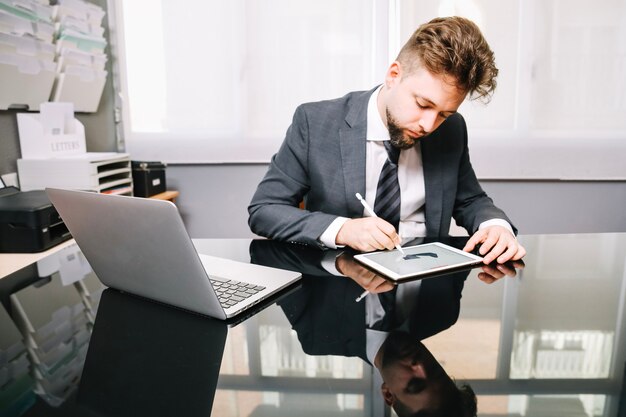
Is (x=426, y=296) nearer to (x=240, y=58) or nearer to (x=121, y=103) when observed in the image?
(x=240, y=58)

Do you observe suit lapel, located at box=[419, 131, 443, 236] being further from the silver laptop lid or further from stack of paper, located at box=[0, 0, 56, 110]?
stack of paper, located at box=[0, 0, 56, 110]

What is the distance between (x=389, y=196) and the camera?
1.27 metres

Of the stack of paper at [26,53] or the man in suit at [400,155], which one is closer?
the man in suit at [400,155]

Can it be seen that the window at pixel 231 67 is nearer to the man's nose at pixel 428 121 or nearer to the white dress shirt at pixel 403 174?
the white dress shirt at pixel 403 174

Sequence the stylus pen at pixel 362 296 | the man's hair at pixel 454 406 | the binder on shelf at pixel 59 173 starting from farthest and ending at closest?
the binder on shelf at pixel 59 173
the stylus pen at pixel 362 296
the man's hair at pixel 454 406

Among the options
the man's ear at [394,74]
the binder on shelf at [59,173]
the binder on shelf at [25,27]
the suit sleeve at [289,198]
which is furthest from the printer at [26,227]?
the man's ear at [394,74]

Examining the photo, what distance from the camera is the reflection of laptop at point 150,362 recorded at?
0.40 m

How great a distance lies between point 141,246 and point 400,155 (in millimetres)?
931

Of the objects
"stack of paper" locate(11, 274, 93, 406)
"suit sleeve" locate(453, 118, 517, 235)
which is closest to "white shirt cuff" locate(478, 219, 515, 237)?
"suit sleeve" locate(453, 118, 517, 235)

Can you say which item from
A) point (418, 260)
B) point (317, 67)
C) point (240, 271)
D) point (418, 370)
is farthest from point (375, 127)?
point (317, 67)

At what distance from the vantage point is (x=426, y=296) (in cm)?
69

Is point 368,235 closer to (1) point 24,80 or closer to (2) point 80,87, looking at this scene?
(1) point 24,80

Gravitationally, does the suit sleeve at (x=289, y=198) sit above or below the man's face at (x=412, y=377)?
above

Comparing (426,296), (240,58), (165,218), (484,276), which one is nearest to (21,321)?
(165,218)
